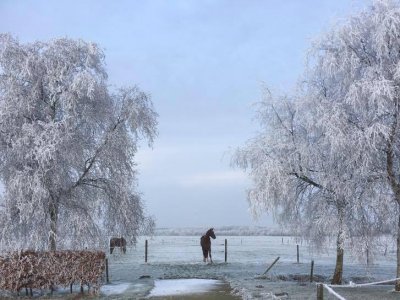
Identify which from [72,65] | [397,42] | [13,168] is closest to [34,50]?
[72,65]

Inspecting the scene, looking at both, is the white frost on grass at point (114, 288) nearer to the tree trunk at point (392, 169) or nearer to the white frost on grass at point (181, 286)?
the white frost on grass at point (181, 286)

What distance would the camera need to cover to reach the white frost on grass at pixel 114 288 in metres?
17.6

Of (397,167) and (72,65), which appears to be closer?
(397,167)

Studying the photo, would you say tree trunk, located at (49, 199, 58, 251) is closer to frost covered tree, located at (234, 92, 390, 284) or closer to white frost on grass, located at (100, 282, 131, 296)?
white frost on grass, located at (100, 282, 131, 296)

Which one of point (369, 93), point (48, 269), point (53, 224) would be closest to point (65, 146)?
point (53, 224)

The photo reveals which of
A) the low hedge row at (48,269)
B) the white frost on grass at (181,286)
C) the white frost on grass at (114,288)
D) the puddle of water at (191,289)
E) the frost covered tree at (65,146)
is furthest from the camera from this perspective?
the frost covered tree at (65,146)

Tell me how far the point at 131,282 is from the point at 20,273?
5.36 m

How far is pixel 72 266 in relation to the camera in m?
16.7

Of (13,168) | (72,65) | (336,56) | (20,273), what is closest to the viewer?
(20,273)

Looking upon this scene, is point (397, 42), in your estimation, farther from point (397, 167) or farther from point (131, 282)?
point (131, 282)

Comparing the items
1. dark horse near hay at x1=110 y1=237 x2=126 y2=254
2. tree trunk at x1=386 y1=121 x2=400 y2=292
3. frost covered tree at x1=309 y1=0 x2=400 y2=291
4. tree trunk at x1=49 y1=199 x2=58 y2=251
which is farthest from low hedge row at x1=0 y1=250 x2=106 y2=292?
tree trunk at x1=386 y1=121 x2=400 y2=292

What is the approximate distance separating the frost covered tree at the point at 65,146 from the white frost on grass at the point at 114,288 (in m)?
1.87

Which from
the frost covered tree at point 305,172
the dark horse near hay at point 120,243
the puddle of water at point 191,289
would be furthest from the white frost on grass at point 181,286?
the dark horse near hay at point 120,243

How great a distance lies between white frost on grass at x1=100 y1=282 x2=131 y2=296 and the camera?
1764 cm
